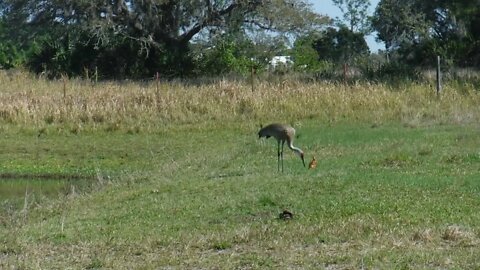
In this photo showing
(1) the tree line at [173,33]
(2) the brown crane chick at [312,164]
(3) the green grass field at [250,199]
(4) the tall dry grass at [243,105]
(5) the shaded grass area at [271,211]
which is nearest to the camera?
(5) the shaded grass area at [271,211]

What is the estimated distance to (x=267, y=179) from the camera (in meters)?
16.0

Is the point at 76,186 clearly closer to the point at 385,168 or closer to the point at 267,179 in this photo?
the point at 267,179

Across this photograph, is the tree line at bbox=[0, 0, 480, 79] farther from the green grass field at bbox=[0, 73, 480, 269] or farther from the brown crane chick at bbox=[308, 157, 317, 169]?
the brown crane chick at bbox=[308, 157, 317, 169]

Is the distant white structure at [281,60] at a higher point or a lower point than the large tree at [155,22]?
lower

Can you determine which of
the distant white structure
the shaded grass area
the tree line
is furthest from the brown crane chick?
the distant white structure

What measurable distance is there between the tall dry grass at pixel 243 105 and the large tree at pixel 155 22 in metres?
14.8

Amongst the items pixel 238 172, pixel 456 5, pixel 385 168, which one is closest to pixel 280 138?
pixel 238 172

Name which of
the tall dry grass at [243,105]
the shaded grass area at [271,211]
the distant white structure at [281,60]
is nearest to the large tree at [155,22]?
the distant white structure at [281,60]

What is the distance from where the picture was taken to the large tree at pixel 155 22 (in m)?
46.8

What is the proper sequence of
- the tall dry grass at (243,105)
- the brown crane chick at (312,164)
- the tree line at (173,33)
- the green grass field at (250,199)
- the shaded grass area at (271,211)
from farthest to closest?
the tree line at (173,33) → the tall dry grass at (243,105) → the brown crane chick at (312,164) → the green grass field at (250,199) → the shaded grass area at (271,211)

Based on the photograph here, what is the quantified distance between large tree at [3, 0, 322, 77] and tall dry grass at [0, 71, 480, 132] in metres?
14.8

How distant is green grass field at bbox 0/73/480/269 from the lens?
9.93 m

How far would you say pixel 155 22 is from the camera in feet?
159

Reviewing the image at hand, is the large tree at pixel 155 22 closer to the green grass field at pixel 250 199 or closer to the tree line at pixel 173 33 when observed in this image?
the tree line at pixel 173 33
